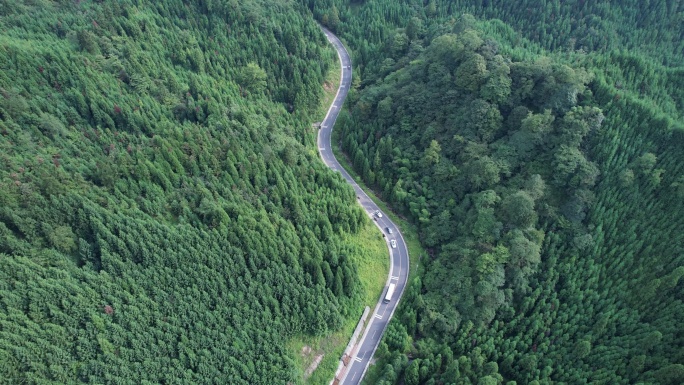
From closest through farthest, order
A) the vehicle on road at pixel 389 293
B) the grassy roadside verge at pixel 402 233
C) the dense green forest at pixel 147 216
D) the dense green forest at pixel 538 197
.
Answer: the dense green forest at pixel 147 216, the dense green forest at pixel 538 197, the grassy roadside verge at pixel 402 233, the vehicle on road at pixel 389 293

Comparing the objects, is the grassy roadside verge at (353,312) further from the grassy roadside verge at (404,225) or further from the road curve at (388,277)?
the grassy roadside verge at (404,225)

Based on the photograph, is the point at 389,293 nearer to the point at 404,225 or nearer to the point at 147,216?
the point at 404,225

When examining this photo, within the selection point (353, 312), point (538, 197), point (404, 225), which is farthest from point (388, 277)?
point (538, 197)

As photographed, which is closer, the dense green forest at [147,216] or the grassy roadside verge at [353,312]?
the dense green forest at [147,216]

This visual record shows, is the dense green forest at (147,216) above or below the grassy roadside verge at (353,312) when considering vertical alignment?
above

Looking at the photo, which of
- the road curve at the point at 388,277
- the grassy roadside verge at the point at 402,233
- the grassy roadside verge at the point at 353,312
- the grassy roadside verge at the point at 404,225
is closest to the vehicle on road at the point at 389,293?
the road curve at the point at 388,277

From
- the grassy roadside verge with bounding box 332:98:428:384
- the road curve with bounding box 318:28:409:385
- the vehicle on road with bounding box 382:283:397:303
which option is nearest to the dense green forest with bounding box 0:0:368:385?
the road curve with bounding box 318:28:409:385

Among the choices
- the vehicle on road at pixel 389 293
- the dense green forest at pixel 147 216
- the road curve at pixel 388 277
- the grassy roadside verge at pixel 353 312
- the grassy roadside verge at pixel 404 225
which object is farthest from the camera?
the grassy roadside verge at pixel 404 225
